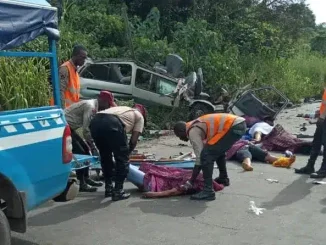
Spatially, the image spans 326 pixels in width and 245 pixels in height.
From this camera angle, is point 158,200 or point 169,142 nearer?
point 158,200

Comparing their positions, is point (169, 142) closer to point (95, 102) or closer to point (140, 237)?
point (95, 102)

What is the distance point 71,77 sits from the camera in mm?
7754

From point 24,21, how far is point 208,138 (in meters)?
3.46

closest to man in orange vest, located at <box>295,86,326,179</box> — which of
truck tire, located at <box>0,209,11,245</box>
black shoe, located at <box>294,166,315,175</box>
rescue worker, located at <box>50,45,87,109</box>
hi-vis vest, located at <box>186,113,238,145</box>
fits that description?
black shoe, located at <box>294,166,315,175</box>

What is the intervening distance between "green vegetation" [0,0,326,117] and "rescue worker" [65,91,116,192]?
6684mm

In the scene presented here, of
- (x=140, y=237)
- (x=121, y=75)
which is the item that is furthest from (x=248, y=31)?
(x=140, y=237)

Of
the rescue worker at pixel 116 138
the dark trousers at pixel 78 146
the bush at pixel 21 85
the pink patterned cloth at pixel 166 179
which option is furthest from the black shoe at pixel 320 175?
the bush at pixel 21 85

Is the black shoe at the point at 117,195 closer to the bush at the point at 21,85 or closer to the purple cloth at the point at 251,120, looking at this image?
the bush at the point at 21,85

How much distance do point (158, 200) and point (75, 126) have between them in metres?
1.51

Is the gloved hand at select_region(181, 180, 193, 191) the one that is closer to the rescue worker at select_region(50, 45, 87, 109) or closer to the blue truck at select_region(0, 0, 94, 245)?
the rescue worker at select_region(50, 45, 87, 109)

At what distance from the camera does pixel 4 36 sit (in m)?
4.59

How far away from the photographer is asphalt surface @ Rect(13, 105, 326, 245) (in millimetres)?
5809

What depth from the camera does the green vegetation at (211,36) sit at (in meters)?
19.0

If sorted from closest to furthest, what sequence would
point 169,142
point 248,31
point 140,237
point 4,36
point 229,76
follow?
point 4,36
point 140,237
point 169,142
point 229,76
point 248,31
